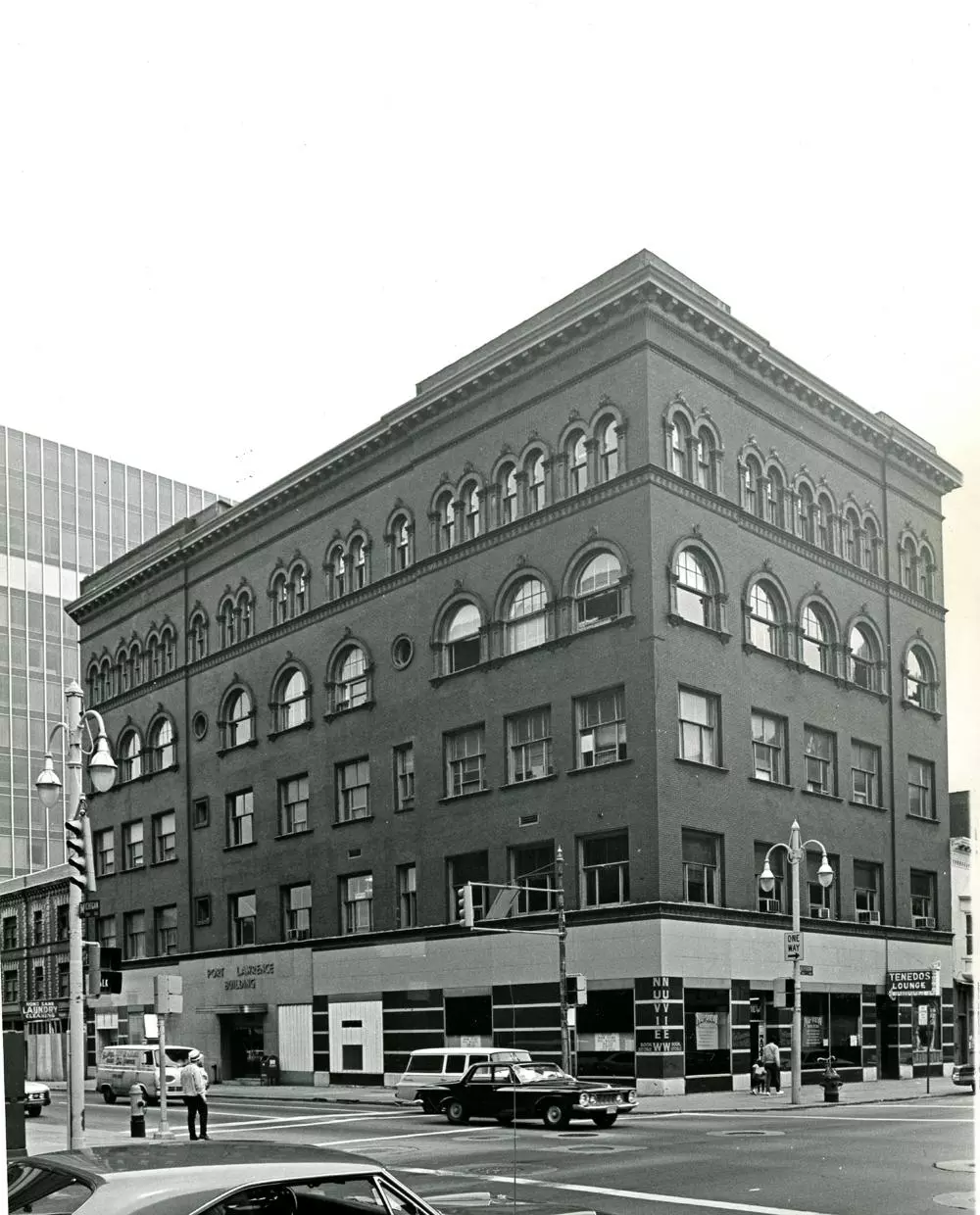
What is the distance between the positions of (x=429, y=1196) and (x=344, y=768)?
2736mm

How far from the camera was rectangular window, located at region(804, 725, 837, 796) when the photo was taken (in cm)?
868

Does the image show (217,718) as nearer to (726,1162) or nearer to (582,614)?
(582,614)

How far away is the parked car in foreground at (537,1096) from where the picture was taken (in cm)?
775

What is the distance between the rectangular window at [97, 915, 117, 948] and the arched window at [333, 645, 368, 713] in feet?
7.04

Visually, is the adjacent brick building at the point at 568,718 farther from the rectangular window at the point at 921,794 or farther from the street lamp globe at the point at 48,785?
the street lamp globe at the point at 48,785

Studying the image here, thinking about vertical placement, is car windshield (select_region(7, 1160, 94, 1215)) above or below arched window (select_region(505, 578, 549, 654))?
below

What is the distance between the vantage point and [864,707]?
8898 millimetres

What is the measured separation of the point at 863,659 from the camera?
8.92 metres

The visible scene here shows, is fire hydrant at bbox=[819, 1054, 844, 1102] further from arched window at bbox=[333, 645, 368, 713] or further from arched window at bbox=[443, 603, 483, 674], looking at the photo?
arched window at bbox=[333, 645, 368, 713]

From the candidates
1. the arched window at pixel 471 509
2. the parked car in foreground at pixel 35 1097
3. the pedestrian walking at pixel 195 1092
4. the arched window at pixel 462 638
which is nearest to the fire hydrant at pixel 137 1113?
the pedestrian walking at pixel 195 1092

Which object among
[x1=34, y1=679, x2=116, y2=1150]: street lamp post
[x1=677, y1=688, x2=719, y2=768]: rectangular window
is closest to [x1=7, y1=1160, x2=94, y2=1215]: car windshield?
[x1=34, y1=679, x2=116, y2=1150]: street lamp post

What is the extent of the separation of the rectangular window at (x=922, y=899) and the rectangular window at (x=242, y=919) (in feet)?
14.1

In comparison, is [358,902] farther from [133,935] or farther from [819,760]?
[819,760]

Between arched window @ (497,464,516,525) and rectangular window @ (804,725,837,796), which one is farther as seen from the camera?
arched window @ (497,464,516,525)
